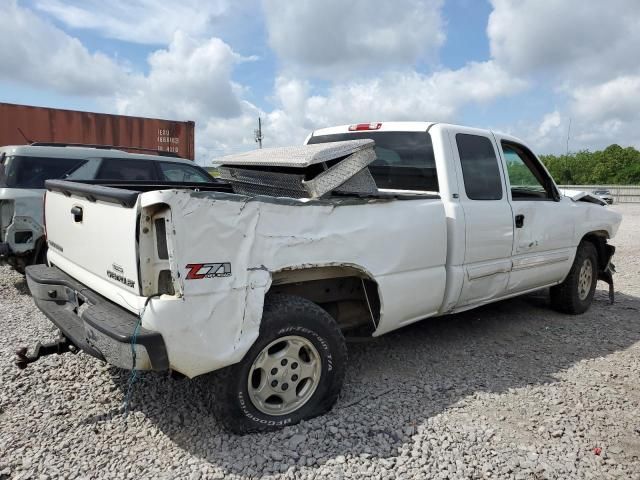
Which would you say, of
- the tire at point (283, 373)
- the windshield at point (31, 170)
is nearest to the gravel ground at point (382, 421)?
the tire at point (283, 373)

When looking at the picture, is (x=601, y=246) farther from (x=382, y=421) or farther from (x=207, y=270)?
(x=207, y=270)

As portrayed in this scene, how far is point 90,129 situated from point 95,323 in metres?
10.5

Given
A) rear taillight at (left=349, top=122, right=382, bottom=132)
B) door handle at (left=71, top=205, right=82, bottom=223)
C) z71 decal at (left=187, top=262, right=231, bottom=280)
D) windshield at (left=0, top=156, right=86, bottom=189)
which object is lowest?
z71 decal at (left=187, top=262, right=231, bottom=280)

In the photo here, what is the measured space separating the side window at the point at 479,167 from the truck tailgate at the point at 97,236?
103 inches

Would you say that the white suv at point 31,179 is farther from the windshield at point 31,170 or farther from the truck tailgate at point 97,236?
the truck tailgate at point 97,236

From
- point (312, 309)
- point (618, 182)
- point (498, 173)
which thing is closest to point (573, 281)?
point (498, 173)

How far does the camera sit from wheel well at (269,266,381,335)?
9.81ft

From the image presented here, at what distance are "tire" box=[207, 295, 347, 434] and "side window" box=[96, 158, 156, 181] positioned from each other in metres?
4.51

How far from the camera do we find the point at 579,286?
5.55 m

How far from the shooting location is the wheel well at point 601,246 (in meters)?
5.72

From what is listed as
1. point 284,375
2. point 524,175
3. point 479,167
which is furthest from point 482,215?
point 284,375

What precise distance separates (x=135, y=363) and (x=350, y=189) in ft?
6.04

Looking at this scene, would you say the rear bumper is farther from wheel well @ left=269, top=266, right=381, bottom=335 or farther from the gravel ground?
wheel well @ left=269, top=266, right=381, bottom=335

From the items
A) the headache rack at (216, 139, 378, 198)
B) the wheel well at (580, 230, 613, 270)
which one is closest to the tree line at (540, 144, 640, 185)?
the wheel well at (580, 230, 613, 270)
